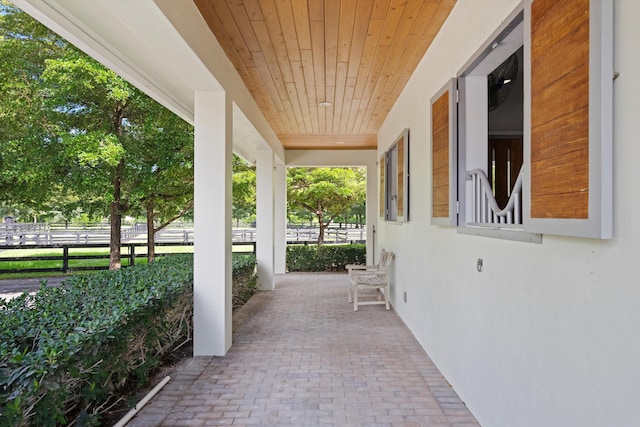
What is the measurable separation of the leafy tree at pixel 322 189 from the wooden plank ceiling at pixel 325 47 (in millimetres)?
5588

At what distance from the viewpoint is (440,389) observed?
3.06m

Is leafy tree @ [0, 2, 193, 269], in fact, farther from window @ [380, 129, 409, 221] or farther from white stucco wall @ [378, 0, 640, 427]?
white stucco wall @ [378, 0, 640, 427]

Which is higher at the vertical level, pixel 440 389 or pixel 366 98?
pixel 366 98

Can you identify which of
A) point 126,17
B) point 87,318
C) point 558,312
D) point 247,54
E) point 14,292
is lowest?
point 14,292

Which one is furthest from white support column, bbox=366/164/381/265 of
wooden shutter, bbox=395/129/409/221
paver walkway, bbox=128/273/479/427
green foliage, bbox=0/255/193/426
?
green foliage, bbox=0/255/193/426

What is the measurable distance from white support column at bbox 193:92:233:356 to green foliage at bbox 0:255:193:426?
0.20 metres

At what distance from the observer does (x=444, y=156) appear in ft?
10.3

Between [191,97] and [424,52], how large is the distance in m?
2.50

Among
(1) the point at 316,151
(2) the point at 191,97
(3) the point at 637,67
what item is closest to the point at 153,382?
(2) the point at 191,97

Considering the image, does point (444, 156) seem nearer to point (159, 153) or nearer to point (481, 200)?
point (481, 200)

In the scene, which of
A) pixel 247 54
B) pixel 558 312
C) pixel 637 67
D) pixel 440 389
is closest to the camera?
pixel 637 67

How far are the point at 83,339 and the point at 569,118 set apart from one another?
7.90ft

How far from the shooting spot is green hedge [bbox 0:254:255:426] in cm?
170

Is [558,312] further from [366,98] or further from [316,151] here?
[316,151]
